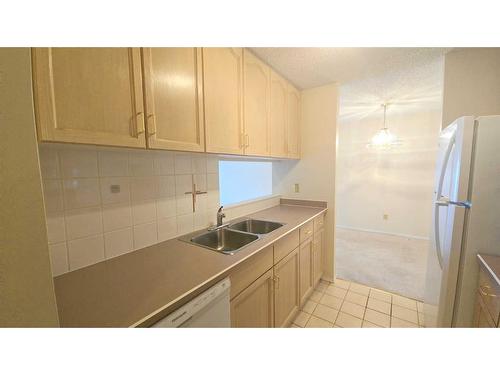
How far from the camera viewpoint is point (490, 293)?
88 cm

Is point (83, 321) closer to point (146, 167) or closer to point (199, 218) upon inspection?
→ point (146, 167)

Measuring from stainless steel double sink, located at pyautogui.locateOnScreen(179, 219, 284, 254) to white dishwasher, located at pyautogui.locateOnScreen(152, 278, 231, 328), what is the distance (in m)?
0.41

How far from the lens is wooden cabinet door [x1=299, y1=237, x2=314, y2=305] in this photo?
1703 millimetres

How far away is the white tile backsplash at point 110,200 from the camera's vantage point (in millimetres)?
863

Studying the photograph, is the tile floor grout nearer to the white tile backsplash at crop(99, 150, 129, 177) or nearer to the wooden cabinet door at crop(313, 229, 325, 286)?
the wooden cabinet door at crop(313, 229, 325, 286)

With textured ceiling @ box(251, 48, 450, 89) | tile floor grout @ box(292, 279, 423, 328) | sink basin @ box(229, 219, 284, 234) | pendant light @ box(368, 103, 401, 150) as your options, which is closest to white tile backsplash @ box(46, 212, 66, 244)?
sink basin @ box(229, 219, 284, 234)

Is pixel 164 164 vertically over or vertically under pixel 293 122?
under

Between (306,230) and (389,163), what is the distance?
9.57 ft

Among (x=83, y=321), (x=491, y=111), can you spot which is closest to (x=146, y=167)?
(x=83, y=321)

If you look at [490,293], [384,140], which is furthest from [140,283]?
[384,140]

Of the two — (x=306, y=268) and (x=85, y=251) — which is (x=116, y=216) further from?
(x=306, y=268)

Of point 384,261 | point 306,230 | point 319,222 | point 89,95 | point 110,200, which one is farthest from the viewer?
point 384,261

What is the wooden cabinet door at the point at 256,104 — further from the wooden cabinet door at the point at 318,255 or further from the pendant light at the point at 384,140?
the pendant light at the point at 384,140
